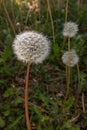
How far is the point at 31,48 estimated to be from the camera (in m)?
2.07

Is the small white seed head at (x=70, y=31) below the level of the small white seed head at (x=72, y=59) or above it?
above

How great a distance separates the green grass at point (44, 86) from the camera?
2.58m

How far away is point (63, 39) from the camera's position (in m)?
3.29

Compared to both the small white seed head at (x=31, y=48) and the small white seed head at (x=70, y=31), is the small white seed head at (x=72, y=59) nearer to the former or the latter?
the small white seed head at (x=70, y=31)

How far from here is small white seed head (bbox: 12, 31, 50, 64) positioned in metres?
2.06

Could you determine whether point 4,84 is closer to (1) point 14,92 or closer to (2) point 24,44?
(1) point 14,92

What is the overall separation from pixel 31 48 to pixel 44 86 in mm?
882

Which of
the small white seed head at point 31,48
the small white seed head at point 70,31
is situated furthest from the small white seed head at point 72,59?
the small white seed head at point 31,48

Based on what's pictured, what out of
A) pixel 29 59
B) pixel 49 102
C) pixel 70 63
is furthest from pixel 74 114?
pixel 29 59

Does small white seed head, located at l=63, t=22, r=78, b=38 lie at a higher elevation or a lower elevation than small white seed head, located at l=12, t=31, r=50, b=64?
higher

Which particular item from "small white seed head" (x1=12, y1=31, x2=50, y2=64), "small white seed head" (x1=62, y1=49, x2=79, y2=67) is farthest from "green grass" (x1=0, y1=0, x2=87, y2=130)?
"small white seed head" (x1=12, y1=31, x2=50, y2=64)

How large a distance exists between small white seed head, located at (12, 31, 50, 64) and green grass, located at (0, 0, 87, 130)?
1.88 feet

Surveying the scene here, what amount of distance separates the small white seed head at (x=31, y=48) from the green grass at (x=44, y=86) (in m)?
0.57

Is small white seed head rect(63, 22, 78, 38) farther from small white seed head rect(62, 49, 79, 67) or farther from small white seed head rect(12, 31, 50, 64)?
small white seed head rect(12, 31, 50, 64)
